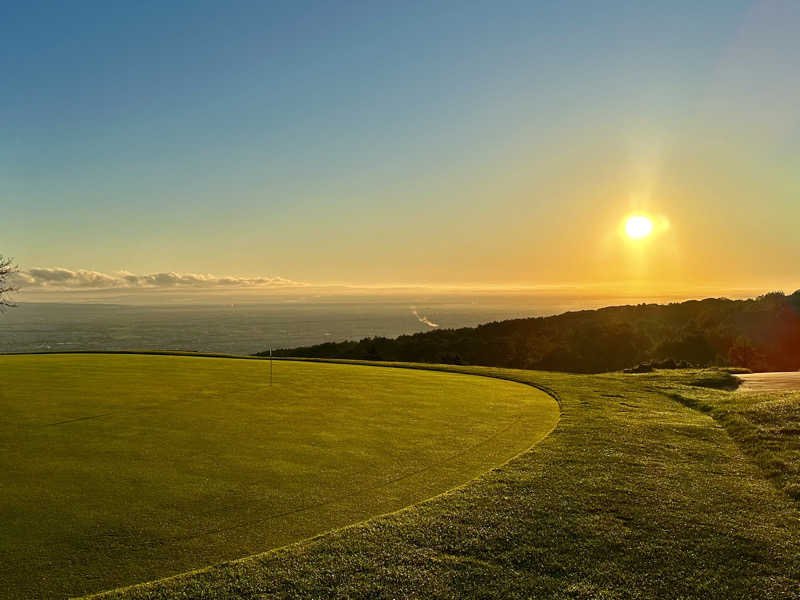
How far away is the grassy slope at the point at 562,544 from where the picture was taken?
378cm

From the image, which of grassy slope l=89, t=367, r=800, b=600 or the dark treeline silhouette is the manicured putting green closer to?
grassy slope l=89, t=367, r=800, b=600

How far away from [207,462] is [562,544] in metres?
4.33

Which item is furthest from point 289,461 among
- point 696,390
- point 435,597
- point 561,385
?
point 696,390

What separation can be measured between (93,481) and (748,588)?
646 centimetres

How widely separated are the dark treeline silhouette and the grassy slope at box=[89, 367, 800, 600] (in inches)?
1248

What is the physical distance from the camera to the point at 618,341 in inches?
1831

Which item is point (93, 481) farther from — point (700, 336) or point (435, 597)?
point (700, 336)

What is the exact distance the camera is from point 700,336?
40312mm

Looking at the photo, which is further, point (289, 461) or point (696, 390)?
point (696, 390)

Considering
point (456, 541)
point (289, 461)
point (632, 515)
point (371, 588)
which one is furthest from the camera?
point (289, 461)

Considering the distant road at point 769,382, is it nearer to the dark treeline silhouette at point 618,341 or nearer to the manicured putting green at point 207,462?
the manicured putting green at point 207,462

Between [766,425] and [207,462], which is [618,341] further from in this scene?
[207,462]

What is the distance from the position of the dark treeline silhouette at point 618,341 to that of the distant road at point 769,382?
1870 centimetres

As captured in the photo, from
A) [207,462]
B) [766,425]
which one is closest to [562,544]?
[207,462]
